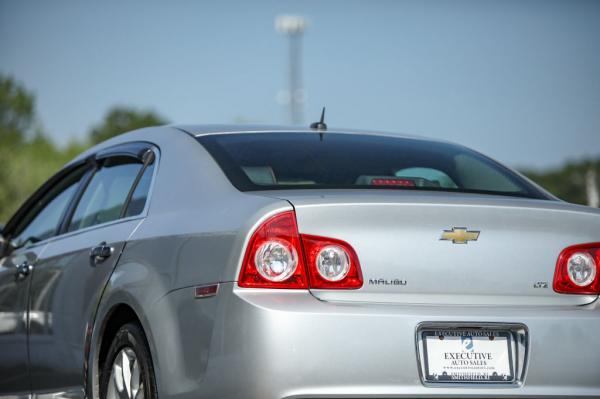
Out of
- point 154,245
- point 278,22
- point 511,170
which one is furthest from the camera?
point 278,22

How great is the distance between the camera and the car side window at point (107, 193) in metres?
5.36

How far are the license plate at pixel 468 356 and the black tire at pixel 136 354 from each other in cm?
105

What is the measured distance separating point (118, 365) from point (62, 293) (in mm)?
782

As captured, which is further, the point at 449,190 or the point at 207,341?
the point at 449,190

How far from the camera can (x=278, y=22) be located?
52.8 metres

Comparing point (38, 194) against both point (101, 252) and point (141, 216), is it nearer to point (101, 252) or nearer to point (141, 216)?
point (101, 252)

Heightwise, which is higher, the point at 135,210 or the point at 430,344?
the point at 135,210

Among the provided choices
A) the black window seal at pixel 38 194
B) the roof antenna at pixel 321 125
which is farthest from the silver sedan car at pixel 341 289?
the black window seal at pixel 38 194

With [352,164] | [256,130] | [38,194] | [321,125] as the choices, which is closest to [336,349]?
[352,164]

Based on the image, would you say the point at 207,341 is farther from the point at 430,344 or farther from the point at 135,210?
the point at 135,210

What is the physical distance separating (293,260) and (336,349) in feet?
1.10

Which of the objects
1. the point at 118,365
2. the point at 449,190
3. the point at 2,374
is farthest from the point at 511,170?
the point at 2,374

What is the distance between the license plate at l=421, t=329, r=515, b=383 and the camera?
3.88 meters

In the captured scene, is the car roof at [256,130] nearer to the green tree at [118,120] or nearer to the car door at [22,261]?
the car door at [22,261]
